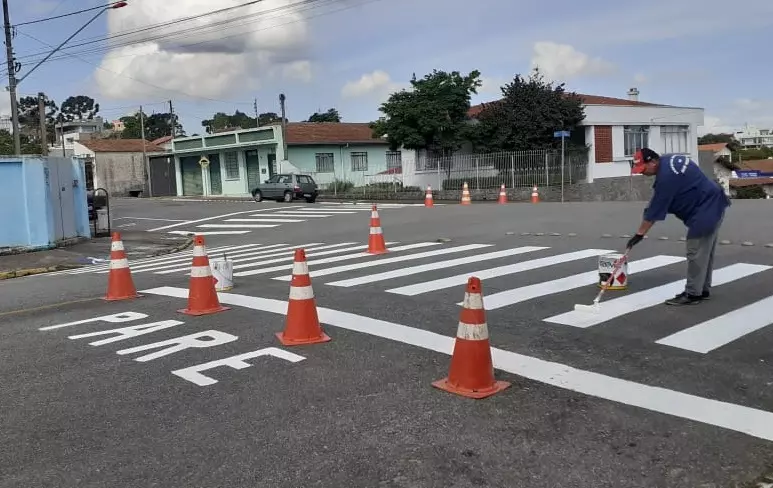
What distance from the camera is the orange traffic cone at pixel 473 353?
15.8 ft

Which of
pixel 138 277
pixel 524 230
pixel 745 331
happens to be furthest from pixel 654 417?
pixel 524 230

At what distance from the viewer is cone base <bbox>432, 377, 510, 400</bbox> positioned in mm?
4750

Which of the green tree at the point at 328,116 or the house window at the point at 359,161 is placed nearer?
the house window at the point at 359,161

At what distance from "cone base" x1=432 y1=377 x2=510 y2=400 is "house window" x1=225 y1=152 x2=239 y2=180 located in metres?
48.8

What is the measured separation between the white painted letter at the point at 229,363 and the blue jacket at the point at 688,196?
4008mm

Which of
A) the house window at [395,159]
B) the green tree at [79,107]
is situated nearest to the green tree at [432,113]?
the house window at [395,159]

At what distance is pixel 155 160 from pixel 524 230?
53930mm

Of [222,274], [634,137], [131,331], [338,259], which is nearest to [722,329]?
[131,331]

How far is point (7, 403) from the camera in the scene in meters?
5.03

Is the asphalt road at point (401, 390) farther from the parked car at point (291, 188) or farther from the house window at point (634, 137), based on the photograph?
the house window at point (634, 137)

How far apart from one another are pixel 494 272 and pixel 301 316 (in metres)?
4.09

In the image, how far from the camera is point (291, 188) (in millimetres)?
37469

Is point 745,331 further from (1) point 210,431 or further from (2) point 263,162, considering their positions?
(2) point 263,162

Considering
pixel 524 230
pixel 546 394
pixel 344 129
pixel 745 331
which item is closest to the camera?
pixel 546 394
